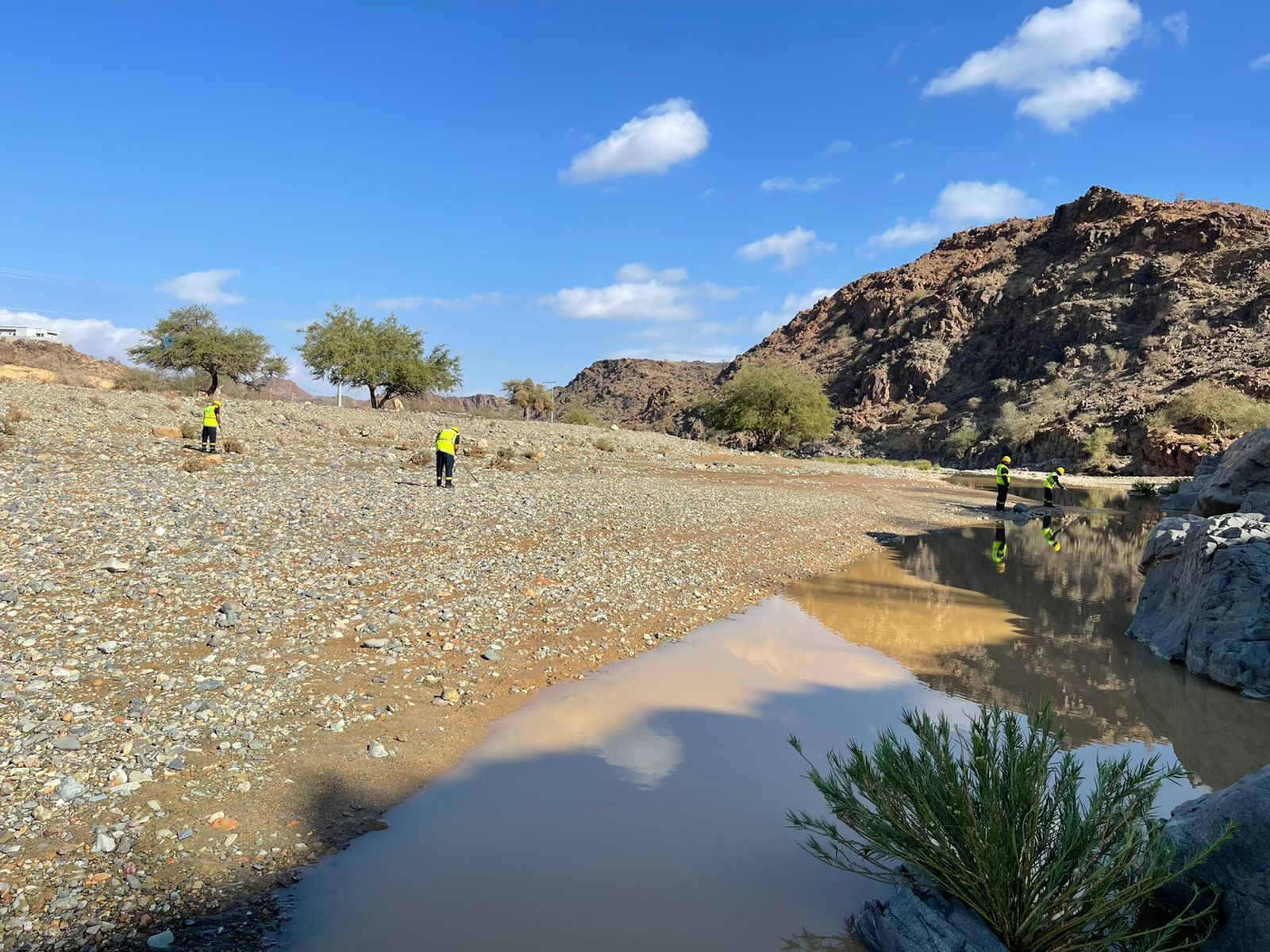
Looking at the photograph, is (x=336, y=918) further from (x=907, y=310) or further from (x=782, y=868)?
(x=907, y=310)

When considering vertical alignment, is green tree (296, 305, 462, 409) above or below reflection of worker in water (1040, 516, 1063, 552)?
above

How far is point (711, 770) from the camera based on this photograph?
5.66m

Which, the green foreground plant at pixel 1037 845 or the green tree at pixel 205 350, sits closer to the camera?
the green foreground plant at pixel 1037 845

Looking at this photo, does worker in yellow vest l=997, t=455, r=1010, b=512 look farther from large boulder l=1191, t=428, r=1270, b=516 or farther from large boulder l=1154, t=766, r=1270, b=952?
large boulder l=1154, t=766, r=1270, b=952

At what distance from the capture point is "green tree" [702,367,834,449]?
58.7 m

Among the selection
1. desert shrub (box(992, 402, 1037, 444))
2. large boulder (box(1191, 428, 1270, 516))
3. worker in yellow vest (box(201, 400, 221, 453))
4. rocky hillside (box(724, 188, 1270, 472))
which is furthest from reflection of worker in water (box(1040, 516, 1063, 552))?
desert shrub (box(992, 402, 1037, 444))

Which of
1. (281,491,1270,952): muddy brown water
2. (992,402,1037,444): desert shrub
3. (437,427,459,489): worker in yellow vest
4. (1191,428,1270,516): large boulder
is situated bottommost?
(281,491,1270,952): muddy brown water

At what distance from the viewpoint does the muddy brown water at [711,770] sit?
3.89 m

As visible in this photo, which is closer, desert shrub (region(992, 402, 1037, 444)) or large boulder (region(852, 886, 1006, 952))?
large boulder (region(852, 886, 1006, 952))

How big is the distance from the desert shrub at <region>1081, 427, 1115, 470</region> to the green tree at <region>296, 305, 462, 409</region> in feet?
147

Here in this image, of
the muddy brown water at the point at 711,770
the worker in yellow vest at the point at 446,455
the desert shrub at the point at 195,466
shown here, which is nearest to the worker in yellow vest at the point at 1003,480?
the muddy brown water at the point at 711,770

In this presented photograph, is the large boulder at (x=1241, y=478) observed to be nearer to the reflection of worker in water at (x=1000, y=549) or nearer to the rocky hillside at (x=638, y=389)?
the reflection of worker in water at (x=1000, y=549)

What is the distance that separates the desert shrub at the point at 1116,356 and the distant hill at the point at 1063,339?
23 cm

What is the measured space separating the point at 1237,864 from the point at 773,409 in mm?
56782
